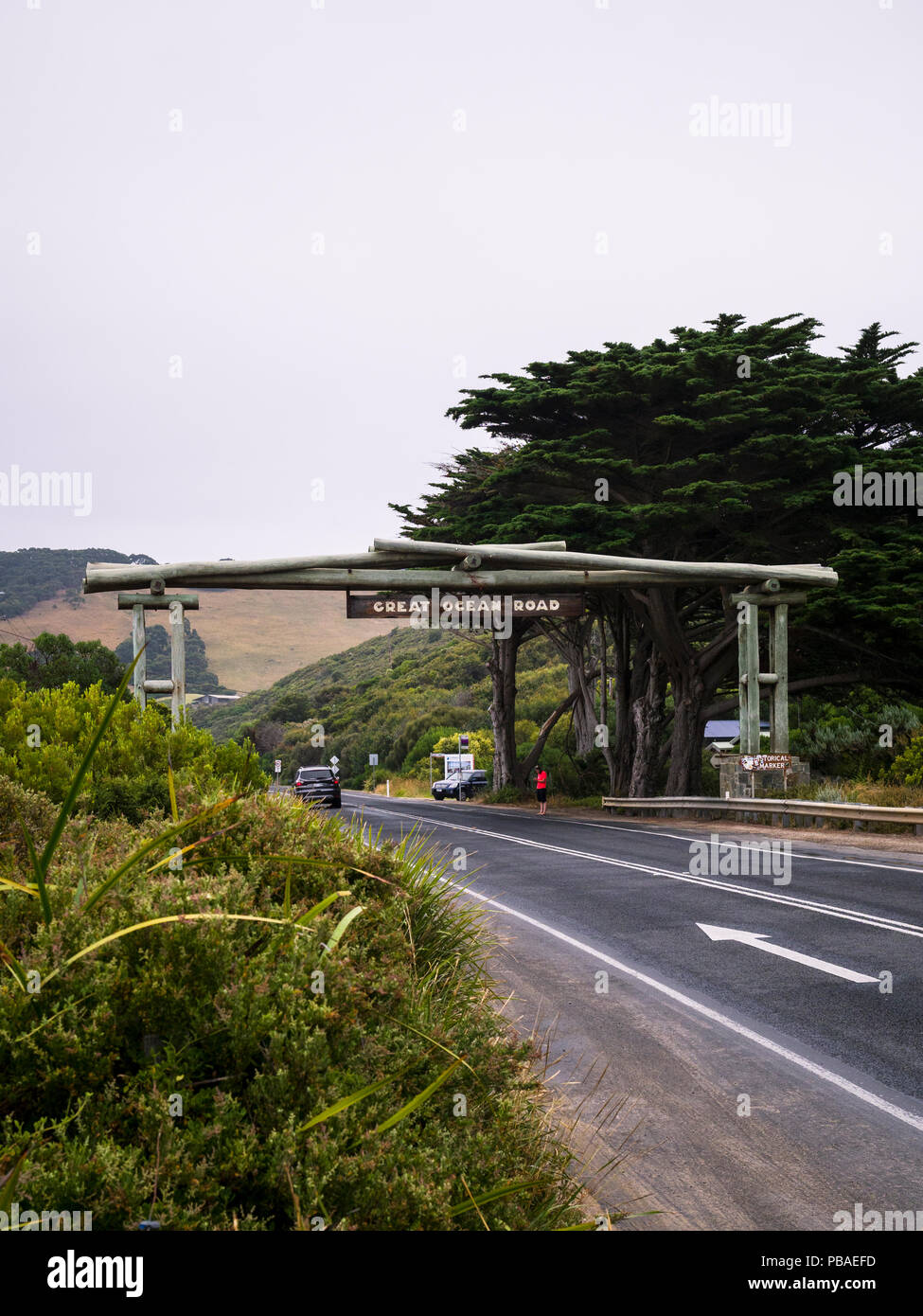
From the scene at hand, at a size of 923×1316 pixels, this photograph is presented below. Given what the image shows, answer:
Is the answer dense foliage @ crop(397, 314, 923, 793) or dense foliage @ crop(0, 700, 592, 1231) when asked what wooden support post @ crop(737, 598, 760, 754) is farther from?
dense foliage @ crop(0, 700, 592, 1231)

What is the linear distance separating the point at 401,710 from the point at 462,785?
3659cm

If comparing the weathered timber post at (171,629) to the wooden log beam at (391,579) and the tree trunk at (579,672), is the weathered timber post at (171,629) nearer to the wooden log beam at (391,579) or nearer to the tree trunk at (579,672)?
the wooden log beam at (391,579)

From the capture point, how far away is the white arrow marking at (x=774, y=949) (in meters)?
9.49

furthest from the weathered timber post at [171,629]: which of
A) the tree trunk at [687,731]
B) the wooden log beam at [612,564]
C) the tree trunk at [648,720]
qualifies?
the tree trunk at [648,720]

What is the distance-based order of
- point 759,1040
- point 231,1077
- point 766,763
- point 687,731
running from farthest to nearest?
point 687,731 → point 766,763 → point 759,1040 → point 231,1077

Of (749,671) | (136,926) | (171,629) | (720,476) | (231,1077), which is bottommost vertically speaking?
(231,1077)

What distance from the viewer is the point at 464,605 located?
2394 centimetres

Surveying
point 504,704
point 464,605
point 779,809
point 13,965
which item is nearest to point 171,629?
point 464,605

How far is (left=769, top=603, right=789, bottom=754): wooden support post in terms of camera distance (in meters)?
25.6

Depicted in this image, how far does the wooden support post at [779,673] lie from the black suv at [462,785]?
29553 mm

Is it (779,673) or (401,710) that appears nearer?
(779,673)

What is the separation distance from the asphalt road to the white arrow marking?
29 millimetres

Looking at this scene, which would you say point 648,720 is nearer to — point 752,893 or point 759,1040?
point 752,893
